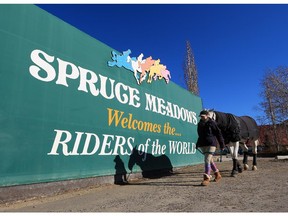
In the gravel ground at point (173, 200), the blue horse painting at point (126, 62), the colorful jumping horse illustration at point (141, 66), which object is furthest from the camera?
the colorful jumping horse illustration at point (141, 66)

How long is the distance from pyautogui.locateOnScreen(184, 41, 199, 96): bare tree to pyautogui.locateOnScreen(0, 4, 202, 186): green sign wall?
31482mm

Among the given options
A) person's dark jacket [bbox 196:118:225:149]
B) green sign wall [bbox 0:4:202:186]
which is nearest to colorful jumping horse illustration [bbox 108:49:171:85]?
green sign wall [bbox 0:4:202:186]

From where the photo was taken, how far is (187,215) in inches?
153

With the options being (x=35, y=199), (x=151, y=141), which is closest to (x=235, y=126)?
(x=151, y=141)

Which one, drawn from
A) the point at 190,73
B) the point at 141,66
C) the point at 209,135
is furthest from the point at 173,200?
the point at 190,73

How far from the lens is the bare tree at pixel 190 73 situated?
40.6m

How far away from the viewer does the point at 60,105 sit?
21.0 ft

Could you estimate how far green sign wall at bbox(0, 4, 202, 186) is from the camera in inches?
212

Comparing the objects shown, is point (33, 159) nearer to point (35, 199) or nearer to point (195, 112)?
point (35, 199)

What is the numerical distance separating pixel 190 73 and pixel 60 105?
37627 mm

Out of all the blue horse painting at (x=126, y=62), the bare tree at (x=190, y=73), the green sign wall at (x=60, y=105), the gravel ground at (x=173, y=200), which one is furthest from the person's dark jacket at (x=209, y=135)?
the bare tree at (x=190, y=73)

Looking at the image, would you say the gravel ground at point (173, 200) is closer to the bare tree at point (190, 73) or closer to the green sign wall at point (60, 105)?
the green sign wall at point (60, 105)

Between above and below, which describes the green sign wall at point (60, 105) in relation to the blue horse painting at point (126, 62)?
below

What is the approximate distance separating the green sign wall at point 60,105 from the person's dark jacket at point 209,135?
2.30 meters
